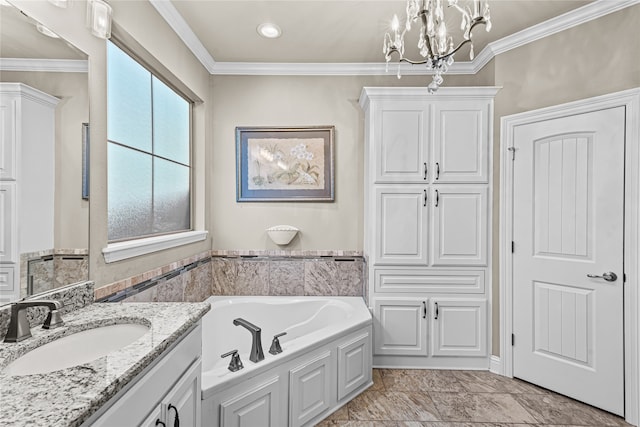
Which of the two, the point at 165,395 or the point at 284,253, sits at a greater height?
the point at 284,253

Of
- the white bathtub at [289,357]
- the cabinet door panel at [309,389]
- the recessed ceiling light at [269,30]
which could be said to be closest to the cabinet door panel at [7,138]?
the white bathtub at [289,357]

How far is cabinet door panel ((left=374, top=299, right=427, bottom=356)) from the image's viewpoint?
2639 mm

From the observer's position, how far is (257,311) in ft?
8.95

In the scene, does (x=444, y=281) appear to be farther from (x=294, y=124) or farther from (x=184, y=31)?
(x=184, y=31)

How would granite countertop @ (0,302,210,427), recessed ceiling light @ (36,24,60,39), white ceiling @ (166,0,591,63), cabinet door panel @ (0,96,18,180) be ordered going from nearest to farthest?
granite countertop @ (0,302,210,427) < cabinet door panel @ (0,96,18,180) < recessed ceiling light @ (36,24,60,39) < white ceiling @ (166,0,591,63)

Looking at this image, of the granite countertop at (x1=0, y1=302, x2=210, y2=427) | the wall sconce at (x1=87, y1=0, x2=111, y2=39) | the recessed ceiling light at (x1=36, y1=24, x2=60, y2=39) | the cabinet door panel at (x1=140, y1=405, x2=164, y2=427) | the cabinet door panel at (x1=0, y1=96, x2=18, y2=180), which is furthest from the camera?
the wall sconce at (x1=87, y1=0, x2=111, y2=39)

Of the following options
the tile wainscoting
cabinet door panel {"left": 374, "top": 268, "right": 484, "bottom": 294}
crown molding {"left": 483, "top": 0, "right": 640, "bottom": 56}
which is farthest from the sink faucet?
crown molding {"left": 483, "top": 0, "right": 640, "bottom": 56}

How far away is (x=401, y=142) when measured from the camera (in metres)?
2.62

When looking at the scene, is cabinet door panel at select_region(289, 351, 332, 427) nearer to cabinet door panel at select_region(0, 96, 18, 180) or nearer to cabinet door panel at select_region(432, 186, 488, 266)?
cabinet door panel at select_region(432, 186, 488, 266)

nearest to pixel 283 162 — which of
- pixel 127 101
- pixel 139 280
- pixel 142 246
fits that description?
pixel 127 101

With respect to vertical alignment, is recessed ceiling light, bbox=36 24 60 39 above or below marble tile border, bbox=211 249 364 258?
above

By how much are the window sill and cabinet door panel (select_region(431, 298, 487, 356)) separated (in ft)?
6.69

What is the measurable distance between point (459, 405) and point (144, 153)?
2709 millimetres

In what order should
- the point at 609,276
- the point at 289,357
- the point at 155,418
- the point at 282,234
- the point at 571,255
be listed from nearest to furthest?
the point at 155,418
the point at 289,357
the point at 609,276
the point at 571,255
the point at 282,234
